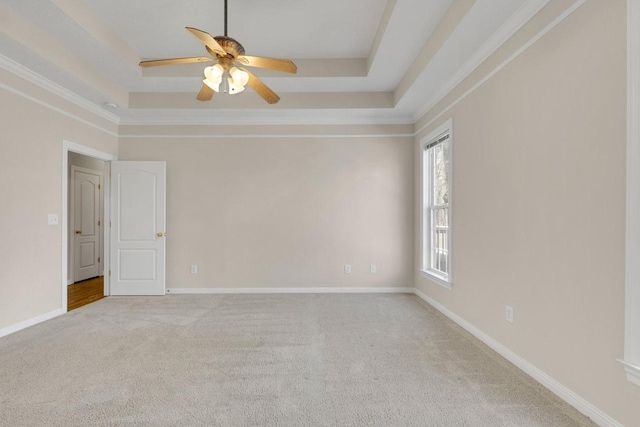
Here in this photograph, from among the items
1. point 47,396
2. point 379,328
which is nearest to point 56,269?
point 47,396

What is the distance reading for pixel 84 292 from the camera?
4980 millimetres

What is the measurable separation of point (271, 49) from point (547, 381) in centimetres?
391

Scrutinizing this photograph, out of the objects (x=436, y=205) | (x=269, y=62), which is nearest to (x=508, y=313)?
(x=436, y=205)

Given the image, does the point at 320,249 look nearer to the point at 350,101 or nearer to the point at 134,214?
the point at 350,101

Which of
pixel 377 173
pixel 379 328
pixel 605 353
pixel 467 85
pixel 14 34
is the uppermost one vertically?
pixel 14 34

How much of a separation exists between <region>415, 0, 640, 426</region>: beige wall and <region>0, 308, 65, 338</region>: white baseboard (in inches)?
178

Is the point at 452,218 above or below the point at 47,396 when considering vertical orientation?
above

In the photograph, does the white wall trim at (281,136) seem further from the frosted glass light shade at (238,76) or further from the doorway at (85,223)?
the frosted glass light shade at (238,76)

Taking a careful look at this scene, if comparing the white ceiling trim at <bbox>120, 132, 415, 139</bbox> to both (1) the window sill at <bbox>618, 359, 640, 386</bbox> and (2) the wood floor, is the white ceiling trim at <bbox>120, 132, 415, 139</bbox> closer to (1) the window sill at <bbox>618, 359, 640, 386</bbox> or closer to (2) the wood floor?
(2) the wood floor

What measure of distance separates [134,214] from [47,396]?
2.98 m

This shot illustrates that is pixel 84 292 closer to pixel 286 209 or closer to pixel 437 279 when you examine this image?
pixel 286 209

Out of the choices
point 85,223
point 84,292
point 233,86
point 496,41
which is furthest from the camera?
point 85,223

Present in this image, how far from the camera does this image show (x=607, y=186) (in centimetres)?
174

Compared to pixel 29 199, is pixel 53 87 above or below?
above
